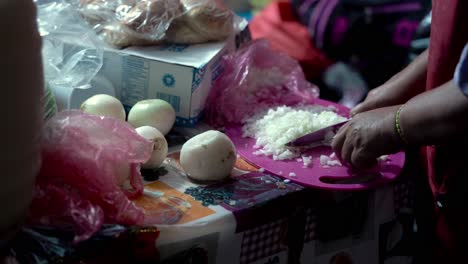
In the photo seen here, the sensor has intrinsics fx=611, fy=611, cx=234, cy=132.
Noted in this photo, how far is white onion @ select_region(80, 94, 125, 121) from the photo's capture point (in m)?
0.96

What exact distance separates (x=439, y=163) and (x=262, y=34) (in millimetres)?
1093

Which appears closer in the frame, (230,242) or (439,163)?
(230,242)

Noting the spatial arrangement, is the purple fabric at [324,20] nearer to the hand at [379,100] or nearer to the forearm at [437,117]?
the hand at [379,100]

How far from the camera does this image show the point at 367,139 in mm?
902

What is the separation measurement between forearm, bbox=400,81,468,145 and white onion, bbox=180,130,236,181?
0.25m

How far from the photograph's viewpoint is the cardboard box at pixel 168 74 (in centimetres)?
103

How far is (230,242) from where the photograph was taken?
0.81 m

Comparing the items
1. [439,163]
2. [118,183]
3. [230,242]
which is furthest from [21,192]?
[439,163]

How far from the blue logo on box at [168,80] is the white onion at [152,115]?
0.04m

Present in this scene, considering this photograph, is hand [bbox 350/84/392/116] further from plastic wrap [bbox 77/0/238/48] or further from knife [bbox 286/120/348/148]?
plastic wrap [bbox 77/0/238/48]

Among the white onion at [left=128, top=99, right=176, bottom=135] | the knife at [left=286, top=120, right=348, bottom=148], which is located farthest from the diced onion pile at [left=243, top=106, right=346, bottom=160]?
the white onion at [left=128, top=99, right=176, bottom=135]

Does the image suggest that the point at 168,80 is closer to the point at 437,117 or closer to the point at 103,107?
the point at 103,107

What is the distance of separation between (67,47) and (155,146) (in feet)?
0.92

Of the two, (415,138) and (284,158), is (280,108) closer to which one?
(284,158)
